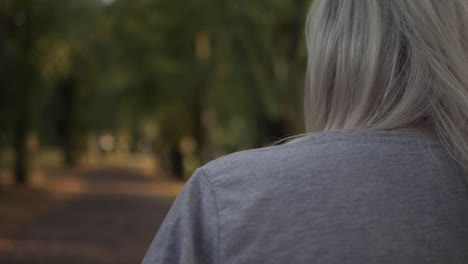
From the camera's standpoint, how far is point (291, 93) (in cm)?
1494

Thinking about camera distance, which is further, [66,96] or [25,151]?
[66,96]

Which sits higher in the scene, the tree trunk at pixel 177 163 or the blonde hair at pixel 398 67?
the tree trunk at pixel 177 163

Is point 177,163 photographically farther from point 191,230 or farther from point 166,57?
point 191,230

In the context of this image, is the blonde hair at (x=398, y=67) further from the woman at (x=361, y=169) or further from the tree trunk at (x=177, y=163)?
the tree trunk at (x=177, y=163)

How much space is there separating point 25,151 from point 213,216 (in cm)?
2299

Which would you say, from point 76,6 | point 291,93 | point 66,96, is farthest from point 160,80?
point 66,96

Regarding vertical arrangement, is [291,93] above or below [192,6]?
below

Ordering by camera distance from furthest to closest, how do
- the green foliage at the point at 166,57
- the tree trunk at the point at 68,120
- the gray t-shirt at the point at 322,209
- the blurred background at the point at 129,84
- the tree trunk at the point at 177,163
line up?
the tree trunk at the point at 68,120, the tree trunk at the point at 177,163, the green foliage at the point at 166,57, the blurred background at the point at 129,84, the gray t-shirt at the point at 322,209

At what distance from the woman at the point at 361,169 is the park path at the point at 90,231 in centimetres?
872

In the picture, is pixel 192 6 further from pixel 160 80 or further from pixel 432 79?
pixel 432 79

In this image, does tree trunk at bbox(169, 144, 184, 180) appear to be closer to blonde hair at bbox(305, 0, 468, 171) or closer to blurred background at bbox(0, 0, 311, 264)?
→ blurred background at bbox(0, 0, 311, 264)

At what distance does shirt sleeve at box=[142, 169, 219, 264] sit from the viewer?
1221mm

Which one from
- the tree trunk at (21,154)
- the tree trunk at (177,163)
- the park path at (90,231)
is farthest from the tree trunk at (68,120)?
the park path at (90,231)

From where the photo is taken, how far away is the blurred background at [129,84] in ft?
45.4
